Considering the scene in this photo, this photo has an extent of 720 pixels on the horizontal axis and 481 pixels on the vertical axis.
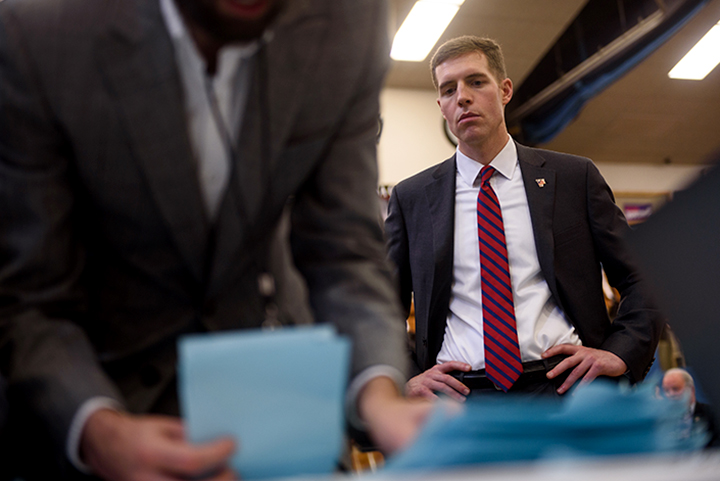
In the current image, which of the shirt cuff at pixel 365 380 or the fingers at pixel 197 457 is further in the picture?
the shirt cuff at pixel 365 380

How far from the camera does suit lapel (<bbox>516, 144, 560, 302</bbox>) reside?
5.84ft

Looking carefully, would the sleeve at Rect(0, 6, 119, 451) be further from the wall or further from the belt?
the wall

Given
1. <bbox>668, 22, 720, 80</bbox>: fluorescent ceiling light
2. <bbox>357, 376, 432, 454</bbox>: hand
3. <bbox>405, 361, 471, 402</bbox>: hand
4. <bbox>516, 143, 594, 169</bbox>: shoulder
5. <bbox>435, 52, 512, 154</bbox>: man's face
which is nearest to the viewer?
<bbox>357, 376, 432, 454</bbox>: hand

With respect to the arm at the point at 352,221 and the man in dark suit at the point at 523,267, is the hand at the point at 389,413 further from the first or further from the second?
the man in dark suit at the point at 523,267

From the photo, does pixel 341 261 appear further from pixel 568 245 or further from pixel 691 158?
pixel 691 158

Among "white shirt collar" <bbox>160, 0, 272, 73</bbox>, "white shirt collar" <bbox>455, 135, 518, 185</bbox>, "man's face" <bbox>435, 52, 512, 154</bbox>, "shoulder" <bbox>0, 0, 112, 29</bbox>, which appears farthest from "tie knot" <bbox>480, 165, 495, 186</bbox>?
"shoulder" <bbox>0, 0, 112, 29</bbox>

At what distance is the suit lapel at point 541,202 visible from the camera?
70.1 inches

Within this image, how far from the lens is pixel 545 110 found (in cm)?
651

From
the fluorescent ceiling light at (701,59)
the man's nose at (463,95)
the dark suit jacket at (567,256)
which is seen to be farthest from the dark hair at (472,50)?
the fluorescent ceiling light at (701,59)

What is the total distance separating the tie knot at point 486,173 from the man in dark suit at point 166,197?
1.12 m

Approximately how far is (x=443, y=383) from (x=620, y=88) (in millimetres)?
6417

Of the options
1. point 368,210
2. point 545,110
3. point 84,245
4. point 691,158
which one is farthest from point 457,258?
point 691,158

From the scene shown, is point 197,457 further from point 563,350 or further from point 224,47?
point 563,350

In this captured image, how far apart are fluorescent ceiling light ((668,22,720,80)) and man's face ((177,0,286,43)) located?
708 centimetres
